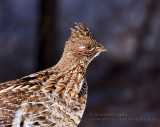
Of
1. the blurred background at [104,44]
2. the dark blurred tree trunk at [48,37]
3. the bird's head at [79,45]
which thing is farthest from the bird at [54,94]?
the dark blurred tree trunk at [48,37]

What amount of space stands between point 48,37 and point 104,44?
5.24 feet

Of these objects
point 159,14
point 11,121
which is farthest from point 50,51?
point 11,121

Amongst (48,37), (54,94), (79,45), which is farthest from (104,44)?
(54,94)

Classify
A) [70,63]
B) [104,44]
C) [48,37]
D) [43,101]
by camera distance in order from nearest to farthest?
1. [43,101]
2. [70,63]
3. [48,37]
4. [104,44]

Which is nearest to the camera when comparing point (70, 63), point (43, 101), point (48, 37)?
point (43, 101)

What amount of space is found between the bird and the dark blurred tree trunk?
4.02 m

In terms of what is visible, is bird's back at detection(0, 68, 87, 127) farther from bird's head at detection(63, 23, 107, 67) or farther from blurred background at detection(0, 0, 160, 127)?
blurred background at detection(0, 0, 160, 127)

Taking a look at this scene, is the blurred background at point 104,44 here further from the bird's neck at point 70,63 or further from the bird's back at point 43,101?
the bird's back at point 43,101

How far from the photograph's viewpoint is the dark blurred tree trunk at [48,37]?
8172 mm

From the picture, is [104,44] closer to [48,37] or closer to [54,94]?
[48,37]

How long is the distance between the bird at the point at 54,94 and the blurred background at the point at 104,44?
3.77 metres

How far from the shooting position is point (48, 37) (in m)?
8.48

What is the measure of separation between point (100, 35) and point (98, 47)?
5623 millimetres

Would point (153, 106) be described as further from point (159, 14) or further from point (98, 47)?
point (98, 47)
